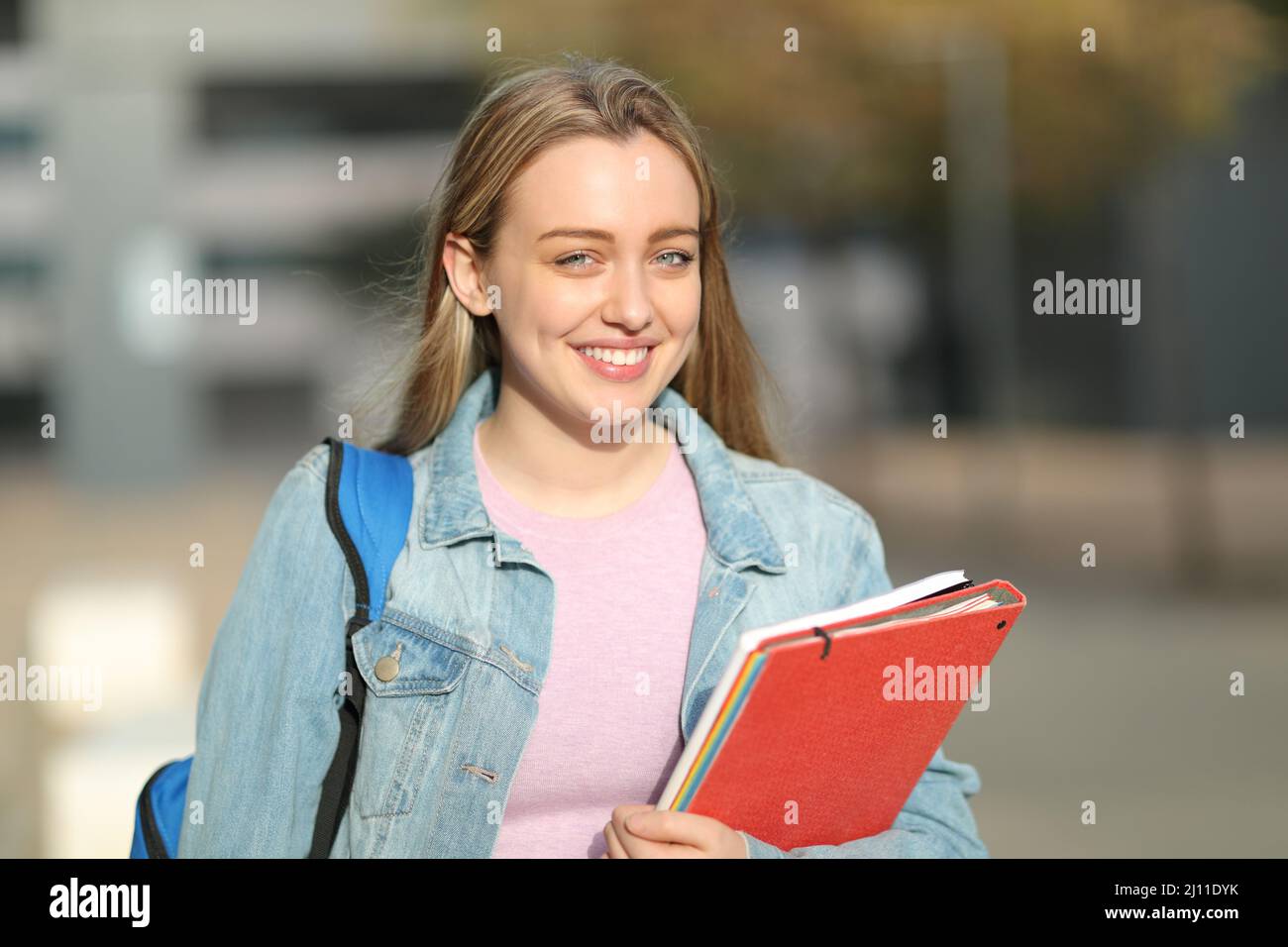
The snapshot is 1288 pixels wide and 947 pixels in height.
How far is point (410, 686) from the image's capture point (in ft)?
7.22

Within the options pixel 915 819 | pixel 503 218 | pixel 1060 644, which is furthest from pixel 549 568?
pixel 1060 644

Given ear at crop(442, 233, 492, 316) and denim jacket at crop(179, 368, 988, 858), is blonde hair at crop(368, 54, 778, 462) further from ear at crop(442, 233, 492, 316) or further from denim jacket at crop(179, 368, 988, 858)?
denim jacket at crop(179, 368, 988, 858)

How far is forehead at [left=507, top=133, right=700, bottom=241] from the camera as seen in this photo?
7.48 feet

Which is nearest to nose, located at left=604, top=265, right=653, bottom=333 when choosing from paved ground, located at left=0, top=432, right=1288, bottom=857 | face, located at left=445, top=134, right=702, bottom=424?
face, located at left=445, top=134, right=702, bottom=424

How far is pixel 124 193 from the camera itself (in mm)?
20594

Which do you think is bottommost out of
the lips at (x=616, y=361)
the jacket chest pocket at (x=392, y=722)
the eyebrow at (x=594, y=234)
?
the jacket chest pocket at (x=392, y=722)

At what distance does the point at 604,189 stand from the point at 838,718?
789 millimetres

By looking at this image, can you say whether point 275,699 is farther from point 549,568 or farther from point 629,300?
point 629,300

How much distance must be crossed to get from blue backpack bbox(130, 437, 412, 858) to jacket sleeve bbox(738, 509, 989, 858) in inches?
21.3

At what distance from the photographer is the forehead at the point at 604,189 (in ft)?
7.48

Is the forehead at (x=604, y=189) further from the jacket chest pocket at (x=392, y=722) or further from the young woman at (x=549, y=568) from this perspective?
the jacket chest pocket at (x=392, y=722)

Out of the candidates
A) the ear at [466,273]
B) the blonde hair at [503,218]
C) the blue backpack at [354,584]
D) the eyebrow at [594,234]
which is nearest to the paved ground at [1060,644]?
the blue backpack at [354,584]
